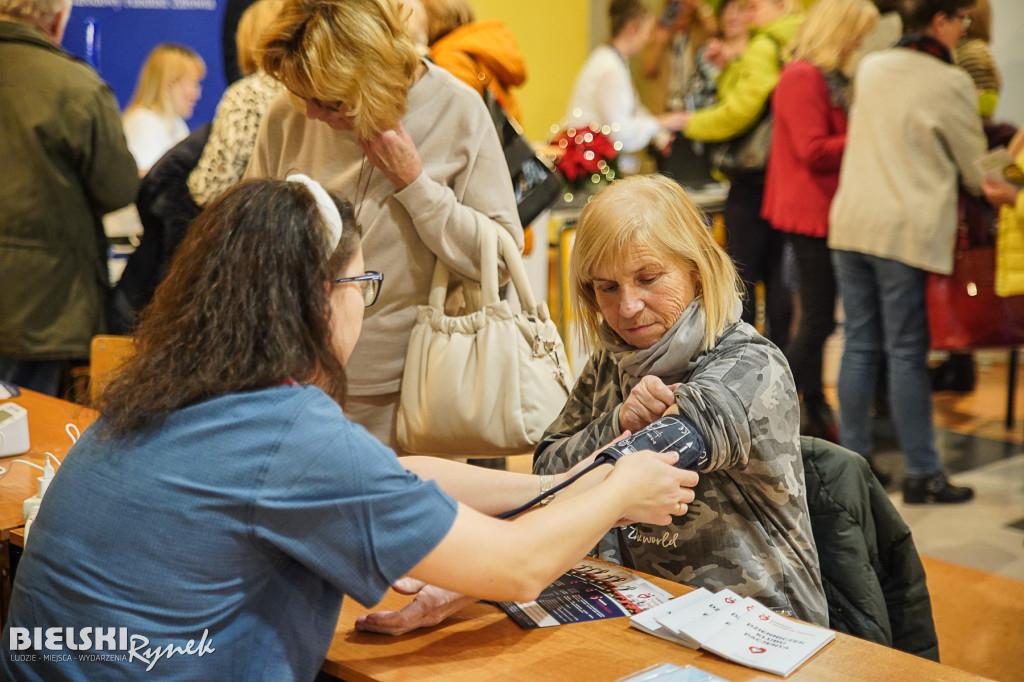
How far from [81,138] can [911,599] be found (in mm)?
2772

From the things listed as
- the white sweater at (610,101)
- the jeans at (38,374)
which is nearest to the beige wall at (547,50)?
the white sweater at (610,101)

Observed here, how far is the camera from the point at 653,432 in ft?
5.32

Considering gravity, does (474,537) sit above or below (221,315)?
below

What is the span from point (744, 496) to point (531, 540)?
0.55m

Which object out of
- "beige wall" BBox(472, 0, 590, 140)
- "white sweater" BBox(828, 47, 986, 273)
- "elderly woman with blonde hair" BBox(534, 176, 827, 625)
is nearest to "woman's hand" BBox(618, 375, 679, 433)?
"elderly woman with blonde hair" BBox(534, 176, 827, 625)

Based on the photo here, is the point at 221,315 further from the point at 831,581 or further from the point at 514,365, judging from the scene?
the point at 831,581

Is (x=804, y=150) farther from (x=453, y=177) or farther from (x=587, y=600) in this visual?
(x=587, y=600)

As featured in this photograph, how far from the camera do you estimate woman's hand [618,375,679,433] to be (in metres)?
1.71

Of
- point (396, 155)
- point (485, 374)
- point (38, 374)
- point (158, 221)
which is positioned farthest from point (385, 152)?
point (38, 374)

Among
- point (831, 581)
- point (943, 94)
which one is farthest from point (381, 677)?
point (943, 94)

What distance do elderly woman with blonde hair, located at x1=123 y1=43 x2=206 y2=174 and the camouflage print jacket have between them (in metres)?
4.46

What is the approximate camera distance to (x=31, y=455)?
2246 mm

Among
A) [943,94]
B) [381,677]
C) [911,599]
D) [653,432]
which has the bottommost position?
[911,599]

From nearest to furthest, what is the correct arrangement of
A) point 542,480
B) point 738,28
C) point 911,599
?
point 542,480
point 911,599
point 738,28
